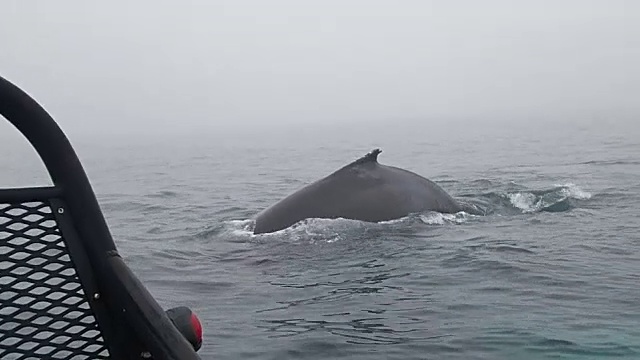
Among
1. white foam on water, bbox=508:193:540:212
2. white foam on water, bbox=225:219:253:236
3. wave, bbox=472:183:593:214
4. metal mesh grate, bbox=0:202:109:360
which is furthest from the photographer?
white foam on water, bbox=508:193:540:212

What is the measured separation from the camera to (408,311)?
6266 millimetres

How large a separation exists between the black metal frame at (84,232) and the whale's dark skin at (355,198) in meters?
7.75

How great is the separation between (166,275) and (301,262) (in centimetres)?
140

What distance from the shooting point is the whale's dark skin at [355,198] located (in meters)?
9.92

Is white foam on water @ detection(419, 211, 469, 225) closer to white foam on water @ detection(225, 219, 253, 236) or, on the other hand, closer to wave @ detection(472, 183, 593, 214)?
wave @ detection(472, 183, 593, 214)

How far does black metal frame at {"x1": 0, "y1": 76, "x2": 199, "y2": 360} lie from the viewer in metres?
1.99

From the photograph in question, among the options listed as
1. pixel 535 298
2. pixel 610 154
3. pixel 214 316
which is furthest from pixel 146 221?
pixel 610 154

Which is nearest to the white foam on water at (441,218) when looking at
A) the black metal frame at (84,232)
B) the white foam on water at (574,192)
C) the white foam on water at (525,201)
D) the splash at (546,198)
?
the splash at (546,198)

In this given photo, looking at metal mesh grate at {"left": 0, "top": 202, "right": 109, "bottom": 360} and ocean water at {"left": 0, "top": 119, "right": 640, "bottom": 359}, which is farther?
ocean water at {"left": 0, "top": 119, "right": 640, "bottom": 359}

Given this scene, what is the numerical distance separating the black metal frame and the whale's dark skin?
305 inches

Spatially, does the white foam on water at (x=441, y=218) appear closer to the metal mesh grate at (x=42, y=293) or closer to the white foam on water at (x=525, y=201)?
the white foam on water at (x=525, y=201)

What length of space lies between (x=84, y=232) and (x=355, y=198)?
8028 millimetres

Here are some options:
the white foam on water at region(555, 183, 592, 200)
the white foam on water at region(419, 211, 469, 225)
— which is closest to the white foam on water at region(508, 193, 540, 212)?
the white foam on water at region(555, 183, 592, 200)

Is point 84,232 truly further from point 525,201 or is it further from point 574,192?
point 574,192
